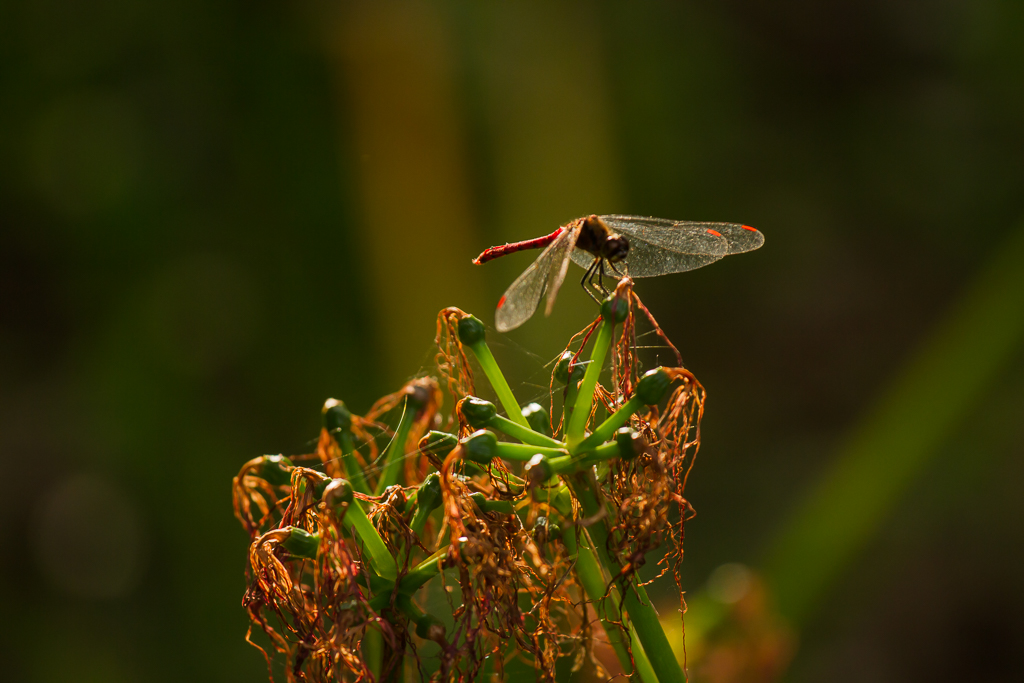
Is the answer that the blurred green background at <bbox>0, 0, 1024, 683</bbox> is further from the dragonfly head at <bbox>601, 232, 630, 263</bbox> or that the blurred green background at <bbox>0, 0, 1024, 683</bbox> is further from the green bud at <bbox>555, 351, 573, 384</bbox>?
the green bud at <bbox>555, 351, 573, 384</bbox>

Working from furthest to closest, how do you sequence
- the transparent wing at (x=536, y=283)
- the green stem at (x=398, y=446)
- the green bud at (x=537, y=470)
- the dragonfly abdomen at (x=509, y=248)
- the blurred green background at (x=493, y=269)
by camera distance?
1. the blurred green background at (x=493, y=269)
2. the dragonfly abdomen at (x=509, y=248)
3. the transparent wing at (x=536, y=283)
4. the green stem at (x=398, y=446)
5. the green bud at (x=537, y=470)

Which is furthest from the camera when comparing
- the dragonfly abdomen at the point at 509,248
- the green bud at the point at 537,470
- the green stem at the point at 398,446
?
the dragonfly abdomen at the point at 509,248

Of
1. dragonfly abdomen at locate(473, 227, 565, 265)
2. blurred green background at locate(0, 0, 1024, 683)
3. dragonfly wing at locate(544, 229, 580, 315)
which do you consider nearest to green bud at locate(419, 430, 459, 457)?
dragonfly wing at locate(544, 229, 580, 315)

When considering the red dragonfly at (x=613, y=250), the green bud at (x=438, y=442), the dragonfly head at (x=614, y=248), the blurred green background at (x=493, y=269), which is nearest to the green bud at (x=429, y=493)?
the green bud at (x=438, y=442)

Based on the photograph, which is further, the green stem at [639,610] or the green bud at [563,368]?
the green bud at [563,368]

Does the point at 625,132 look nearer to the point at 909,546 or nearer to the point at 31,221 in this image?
the point at 909,546

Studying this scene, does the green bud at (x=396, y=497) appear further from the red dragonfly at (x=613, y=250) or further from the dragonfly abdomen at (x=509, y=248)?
the dragonfly abdomen at (x=509, y=248)

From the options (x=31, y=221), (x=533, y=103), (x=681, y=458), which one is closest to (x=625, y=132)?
(x=533, y=103)
